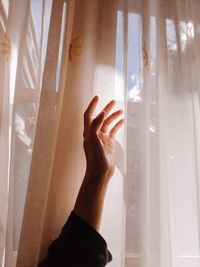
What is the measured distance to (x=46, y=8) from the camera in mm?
830

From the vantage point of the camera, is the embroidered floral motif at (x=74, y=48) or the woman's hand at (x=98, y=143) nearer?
the woman's hand at (x=98, y=143)

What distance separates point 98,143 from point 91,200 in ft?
0.49

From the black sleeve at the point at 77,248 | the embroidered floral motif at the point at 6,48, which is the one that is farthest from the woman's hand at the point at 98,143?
the embroidered floral motif at the point at 6,48

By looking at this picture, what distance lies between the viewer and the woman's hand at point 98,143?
0.68 meters

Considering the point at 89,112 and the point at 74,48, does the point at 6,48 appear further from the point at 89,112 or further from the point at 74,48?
the point at 89,112

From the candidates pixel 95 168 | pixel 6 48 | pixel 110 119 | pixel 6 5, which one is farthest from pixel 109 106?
pixel 6 5

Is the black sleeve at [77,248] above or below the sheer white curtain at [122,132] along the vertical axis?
below

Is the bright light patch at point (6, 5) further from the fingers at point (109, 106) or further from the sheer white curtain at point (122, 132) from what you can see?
the fingers at point (109, 106)

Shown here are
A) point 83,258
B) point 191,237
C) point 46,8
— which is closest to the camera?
point 83,258

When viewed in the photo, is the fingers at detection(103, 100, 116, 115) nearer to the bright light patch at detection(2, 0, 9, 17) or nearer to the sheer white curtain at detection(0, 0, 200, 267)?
the sheer white curtain at detection(0, 0, 200, 267)

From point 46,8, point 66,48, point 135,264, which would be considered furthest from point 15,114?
point 135,264

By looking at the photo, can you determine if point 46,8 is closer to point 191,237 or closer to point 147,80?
point 147,80

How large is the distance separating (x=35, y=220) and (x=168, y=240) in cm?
36

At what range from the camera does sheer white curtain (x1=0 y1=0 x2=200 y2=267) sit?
0.69 m
